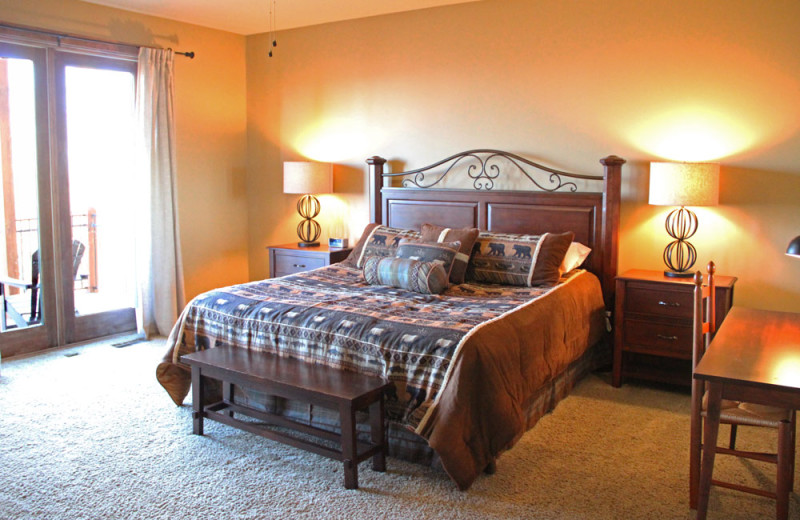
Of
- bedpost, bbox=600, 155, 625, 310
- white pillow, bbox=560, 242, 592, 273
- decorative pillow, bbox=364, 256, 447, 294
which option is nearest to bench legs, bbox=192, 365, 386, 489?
decorative pillow, bbox=364, 256, 447, 294

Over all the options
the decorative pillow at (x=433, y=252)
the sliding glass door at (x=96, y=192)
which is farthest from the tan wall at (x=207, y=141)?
the decorative pillow at (x=433, y=252)

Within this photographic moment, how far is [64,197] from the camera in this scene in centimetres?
484

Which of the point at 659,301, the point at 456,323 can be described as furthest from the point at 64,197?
the point at 659,301

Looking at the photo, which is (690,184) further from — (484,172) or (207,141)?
(207,141)

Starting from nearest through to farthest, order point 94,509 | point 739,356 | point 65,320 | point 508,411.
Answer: point 739,356 → point 94,509 → point 508,411 → point 65,320

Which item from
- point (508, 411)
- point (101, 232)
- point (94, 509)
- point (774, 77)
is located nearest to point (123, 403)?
point (94, 509)

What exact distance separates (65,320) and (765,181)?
4741mm

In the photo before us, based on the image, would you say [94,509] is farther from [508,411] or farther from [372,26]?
[372,26]

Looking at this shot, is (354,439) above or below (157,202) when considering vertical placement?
below

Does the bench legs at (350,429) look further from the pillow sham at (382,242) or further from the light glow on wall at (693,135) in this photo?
the light glow on wall at (693,135)

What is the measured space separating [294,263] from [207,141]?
135 cm

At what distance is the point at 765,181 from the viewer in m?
3.98

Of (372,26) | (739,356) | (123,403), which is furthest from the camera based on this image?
(372,26)

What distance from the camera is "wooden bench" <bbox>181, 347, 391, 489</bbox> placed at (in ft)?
9.27
